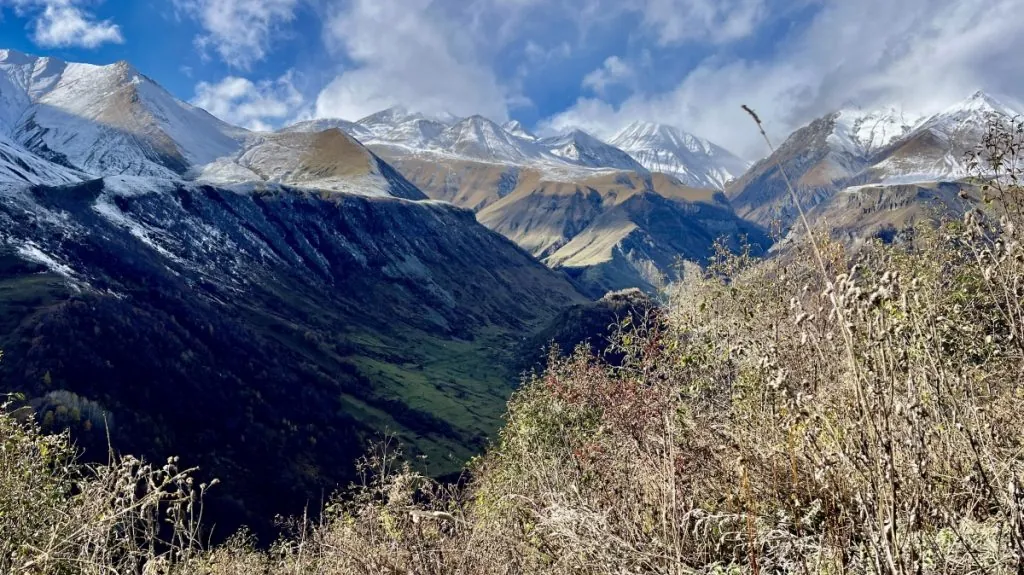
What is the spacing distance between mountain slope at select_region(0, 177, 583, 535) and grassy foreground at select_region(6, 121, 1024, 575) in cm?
5306

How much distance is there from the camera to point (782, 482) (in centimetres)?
567

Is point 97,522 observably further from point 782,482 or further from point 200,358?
point 200,358

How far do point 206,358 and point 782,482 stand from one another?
126339 mm

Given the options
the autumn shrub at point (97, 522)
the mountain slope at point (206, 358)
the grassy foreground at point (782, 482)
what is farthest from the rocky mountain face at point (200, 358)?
the grassy foreground at point (782, 482)

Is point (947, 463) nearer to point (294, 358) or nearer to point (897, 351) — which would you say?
point (897, 351)

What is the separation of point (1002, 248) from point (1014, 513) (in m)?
2.46

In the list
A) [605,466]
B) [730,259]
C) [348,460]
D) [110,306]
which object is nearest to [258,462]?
[348,460]

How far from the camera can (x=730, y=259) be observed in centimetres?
2077

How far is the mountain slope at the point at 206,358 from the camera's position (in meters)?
87.1

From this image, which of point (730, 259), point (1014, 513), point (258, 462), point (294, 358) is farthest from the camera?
point (294, 358)

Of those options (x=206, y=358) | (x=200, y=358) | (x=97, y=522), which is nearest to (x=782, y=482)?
(x=97, y=522)

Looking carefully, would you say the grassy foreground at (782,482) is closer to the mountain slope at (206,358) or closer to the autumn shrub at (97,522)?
the autumn shrub at (97,522)

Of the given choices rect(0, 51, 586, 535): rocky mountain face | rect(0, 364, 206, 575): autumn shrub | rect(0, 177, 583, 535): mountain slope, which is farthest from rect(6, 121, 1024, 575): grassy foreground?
rect(0, 51, 586, 535): rocky mountain face

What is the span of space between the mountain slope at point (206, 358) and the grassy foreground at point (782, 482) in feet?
174
